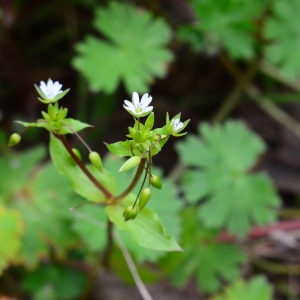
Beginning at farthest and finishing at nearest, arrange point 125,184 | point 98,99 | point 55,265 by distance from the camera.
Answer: point 98,99
point 55,265
point 125,184

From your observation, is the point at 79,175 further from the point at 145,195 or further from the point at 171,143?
the point at 171,143

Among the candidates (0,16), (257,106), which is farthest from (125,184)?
(257,106)

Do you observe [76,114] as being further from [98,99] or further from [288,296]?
[288,296]

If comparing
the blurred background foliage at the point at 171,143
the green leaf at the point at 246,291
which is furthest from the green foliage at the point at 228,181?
the green leaf at the point at 246,291

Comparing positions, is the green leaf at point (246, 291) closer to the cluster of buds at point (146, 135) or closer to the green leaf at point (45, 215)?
the green leaf at point (45, 215)

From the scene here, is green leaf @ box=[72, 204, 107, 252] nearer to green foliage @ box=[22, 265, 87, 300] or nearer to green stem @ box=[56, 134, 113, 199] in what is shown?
green foliage @ box=[22, 265, 87, 300]
